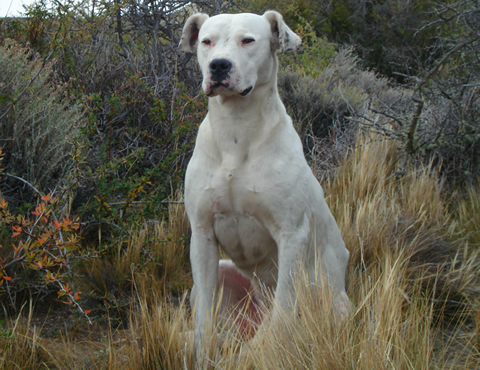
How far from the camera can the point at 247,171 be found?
265 cm

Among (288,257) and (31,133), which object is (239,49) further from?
(31,133)

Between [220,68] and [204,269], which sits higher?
[220,68]

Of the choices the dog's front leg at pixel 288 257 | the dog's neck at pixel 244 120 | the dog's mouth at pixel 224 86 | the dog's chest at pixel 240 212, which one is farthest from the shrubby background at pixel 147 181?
the dog's mouth at pixel 224 86

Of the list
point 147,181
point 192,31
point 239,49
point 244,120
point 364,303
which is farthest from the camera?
point 147,181

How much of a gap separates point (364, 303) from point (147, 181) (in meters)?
1.85

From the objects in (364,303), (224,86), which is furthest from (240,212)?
(364,303)

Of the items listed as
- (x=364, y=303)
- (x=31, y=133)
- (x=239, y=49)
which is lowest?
(x=364, y=303)

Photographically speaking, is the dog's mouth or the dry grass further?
the dog's mouth

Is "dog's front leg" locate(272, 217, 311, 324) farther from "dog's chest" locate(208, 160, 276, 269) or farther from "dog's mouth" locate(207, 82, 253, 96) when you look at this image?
"dog's mouth" locate(207, 82, 253, 96)

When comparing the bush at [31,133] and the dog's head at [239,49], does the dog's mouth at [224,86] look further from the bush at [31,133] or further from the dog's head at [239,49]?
the bush at [31,133]

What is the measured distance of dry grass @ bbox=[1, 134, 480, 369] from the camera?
2.16m

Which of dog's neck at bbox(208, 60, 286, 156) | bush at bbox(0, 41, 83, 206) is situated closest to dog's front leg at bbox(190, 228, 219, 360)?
dog's neck at bbox(208, 60, 286, 156)

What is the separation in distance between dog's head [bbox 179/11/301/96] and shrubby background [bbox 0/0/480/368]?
103 cm

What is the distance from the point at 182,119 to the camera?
14.8ft
